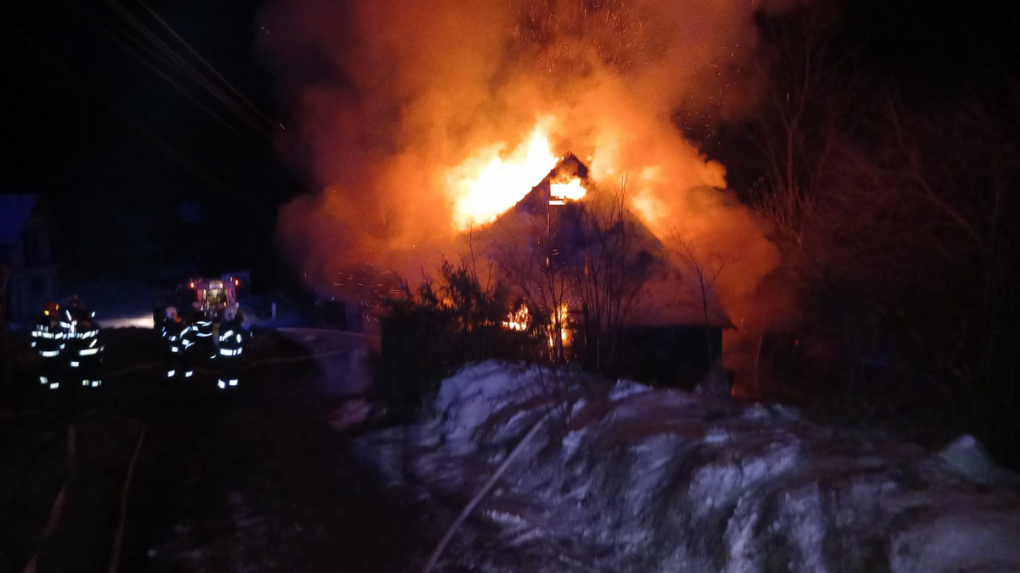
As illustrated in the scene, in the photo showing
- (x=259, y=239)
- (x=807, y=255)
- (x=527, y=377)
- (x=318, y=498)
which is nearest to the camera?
(x=318, y=498)

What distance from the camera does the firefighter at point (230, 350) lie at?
12.3 meters

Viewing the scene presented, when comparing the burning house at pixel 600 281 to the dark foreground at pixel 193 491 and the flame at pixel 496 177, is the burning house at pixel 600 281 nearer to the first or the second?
the flame at pixel 496 177

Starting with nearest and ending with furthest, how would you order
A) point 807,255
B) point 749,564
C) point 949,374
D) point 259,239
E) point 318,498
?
point 749,564
point 318,498
point 949,374
point 807,255
point 259,239

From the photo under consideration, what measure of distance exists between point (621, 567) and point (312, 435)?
17.2 ft

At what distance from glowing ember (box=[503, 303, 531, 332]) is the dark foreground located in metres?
2.63

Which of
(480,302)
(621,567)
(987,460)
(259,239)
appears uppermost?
(259,239)

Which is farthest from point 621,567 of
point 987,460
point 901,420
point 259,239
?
point 259,239

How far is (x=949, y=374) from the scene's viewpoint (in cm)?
1036

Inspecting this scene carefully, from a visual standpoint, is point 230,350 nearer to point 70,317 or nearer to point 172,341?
point 172,341

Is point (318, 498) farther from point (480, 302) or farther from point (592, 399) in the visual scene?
point (480, 302)

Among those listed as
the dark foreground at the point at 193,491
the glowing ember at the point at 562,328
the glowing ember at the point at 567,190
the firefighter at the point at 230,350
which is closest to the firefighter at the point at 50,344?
the dark foreground at the point at 193,491

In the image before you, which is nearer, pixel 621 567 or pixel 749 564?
pixel 749 564

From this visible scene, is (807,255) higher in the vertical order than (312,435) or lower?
higher

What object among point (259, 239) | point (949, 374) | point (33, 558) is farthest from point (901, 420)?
point (259, 239)
